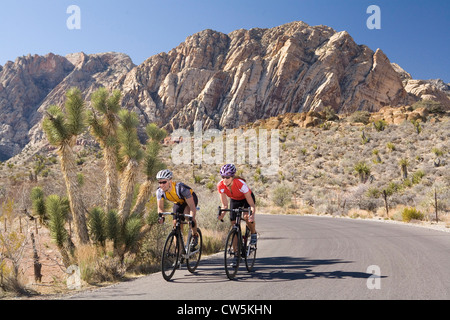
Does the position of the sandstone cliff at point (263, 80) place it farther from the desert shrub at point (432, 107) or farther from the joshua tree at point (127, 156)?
the joshua tree at point (127, 156)

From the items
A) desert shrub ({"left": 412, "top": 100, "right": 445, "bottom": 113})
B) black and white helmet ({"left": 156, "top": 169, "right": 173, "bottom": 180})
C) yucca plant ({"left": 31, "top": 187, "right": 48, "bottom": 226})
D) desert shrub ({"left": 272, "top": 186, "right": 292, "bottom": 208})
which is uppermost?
desert shrub ({"left": 412, "top": 100, "right": 445, "bottom": 113})

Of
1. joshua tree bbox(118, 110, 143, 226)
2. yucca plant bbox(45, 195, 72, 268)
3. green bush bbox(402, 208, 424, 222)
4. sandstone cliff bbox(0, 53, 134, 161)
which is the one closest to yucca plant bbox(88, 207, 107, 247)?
joshua tree bbox(118, 110, 143, 226)

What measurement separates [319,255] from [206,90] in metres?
91.2

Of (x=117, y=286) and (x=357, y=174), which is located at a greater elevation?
(x=357, y=174)

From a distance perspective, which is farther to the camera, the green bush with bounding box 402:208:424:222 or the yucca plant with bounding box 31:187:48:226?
the green bush with bounding box 402:208:424:222

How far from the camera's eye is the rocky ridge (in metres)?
85.0

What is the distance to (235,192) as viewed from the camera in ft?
22.2

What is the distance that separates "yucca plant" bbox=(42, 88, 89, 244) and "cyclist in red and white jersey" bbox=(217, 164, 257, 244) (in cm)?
392

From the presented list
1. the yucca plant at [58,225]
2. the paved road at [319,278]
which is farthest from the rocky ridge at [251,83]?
the yucca plant at [58,225]

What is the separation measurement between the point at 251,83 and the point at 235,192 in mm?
90143

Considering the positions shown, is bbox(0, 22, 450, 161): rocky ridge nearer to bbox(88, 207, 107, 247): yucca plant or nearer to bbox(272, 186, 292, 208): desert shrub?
bbox(272, 186, 292, 208): desert shrub
